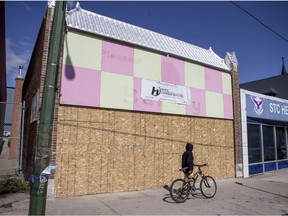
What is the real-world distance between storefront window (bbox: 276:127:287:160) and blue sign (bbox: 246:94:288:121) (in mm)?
789

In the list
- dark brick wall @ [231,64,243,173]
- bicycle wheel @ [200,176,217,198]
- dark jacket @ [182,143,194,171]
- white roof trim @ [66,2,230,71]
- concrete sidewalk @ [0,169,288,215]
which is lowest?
concrete sidewalk @ [0,169,288,215]

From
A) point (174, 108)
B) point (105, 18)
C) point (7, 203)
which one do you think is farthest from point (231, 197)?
point (105, 18)

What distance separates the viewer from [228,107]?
42.2 ft

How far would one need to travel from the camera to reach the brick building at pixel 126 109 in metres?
8.27

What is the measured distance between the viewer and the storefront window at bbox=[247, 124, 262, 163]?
13873 millimetres

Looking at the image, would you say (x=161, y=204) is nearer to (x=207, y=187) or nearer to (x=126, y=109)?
(x=207, y=187)

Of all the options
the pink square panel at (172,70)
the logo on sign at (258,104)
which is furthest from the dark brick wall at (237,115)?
the pink square panel at (172,70)

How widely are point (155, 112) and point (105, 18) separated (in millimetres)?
4172

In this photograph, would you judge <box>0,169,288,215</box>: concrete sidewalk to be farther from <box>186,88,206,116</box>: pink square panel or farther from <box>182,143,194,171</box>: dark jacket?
<box>186,88,206,116</box>: pink square panel

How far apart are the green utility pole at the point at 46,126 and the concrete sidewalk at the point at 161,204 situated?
7.42ft

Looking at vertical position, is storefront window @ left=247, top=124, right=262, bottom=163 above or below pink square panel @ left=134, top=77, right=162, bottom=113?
below

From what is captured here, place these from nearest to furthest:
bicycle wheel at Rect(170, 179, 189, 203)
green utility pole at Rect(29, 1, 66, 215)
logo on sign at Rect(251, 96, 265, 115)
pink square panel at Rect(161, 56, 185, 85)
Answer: green utility pole at Rect(29, 1, 66, 215), bicycle wheel at Rect(170, 179, 189, 203), pink square panel at Rect(161, 56, 185, 85), logo on sign at Rect(251, 96, 265, 115)

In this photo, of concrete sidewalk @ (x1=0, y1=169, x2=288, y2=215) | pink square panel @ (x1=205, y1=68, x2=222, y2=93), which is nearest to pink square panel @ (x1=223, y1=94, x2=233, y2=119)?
pink square panel @ (x1=205, y1=68, x2=222, y2=93)

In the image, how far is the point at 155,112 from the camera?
33.2 feet
